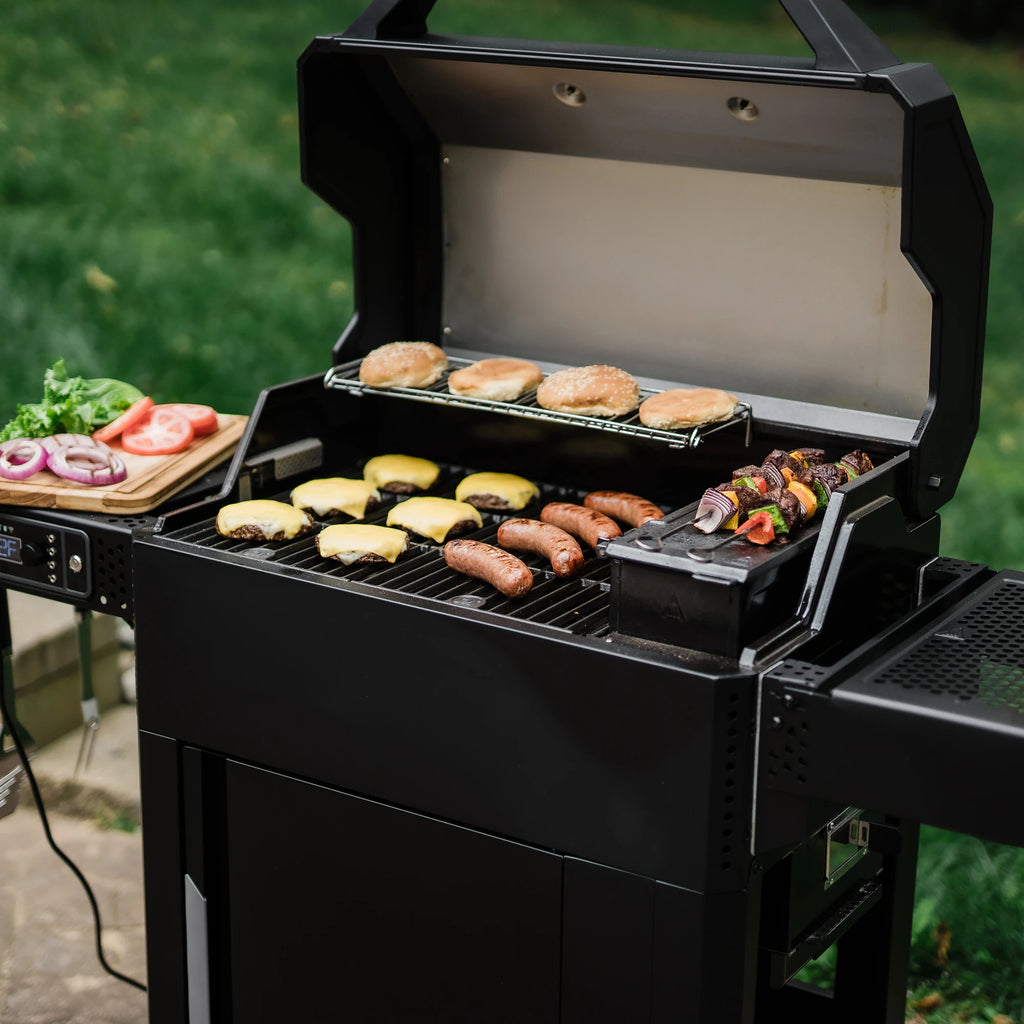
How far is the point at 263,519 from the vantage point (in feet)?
8.39

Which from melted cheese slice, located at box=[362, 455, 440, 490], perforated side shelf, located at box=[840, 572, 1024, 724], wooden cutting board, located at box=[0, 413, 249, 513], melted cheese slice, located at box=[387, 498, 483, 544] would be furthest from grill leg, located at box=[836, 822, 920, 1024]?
wooden cutting board, located at box=[0, 413, 249, 513]

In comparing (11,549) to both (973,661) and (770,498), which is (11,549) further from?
(973,661)

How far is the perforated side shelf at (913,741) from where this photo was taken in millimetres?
1874

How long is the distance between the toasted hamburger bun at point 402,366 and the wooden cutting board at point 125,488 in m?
0.40

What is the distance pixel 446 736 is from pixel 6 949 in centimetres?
202

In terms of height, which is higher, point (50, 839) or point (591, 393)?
point (591, 393)

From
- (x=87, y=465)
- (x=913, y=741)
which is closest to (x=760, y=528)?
(x=913, y=741)

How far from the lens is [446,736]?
88.6 inches

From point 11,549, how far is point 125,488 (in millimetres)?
280

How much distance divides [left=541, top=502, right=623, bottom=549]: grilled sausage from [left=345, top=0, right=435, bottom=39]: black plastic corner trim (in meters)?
0.92

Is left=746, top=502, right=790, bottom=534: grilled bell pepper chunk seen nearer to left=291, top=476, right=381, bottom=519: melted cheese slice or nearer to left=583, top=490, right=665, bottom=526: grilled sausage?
left=583, top=490, right=665, bottom=526: grilled sausage

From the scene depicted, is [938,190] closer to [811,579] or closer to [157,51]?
[811,579]

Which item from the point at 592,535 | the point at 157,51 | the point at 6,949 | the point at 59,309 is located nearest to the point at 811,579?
the point at 592,535

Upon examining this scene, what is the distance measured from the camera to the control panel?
2691 mm
